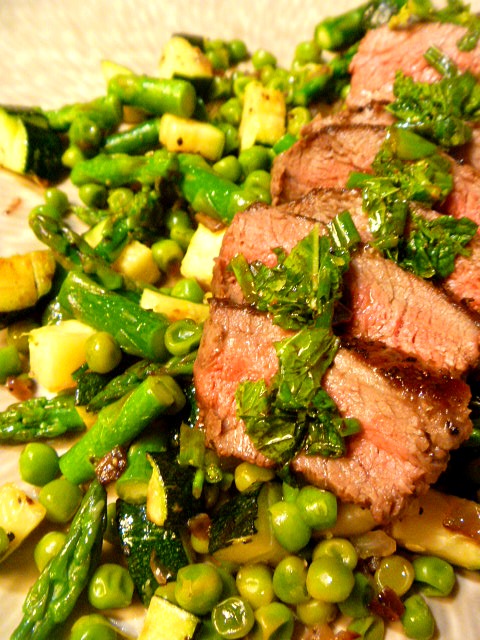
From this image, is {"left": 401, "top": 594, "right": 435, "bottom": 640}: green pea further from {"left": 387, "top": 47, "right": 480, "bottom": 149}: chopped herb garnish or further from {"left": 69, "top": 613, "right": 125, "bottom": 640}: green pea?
{"left": 387, "top": 47, "right": 480, "bottom": 149}: chopped herb garnish

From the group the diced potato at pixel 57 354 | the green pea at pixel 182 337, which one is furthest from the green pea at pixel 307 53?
the diced potato at pixel 57 354

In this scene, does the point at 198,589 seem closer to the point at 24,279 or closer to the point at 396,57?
the point at 24,279

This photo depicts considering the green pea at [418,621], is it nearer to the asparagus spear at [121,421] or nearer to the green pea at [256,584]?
the green pea at [256,584]

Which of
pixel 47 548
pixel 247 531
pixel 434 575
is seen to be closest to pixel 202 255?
pixel 247 531

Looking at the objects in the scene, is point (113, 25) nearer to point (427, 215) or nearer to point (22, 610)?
point (427, 215)

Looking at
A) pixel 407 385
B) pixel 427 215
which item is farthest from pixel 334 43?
pixel 407 385
